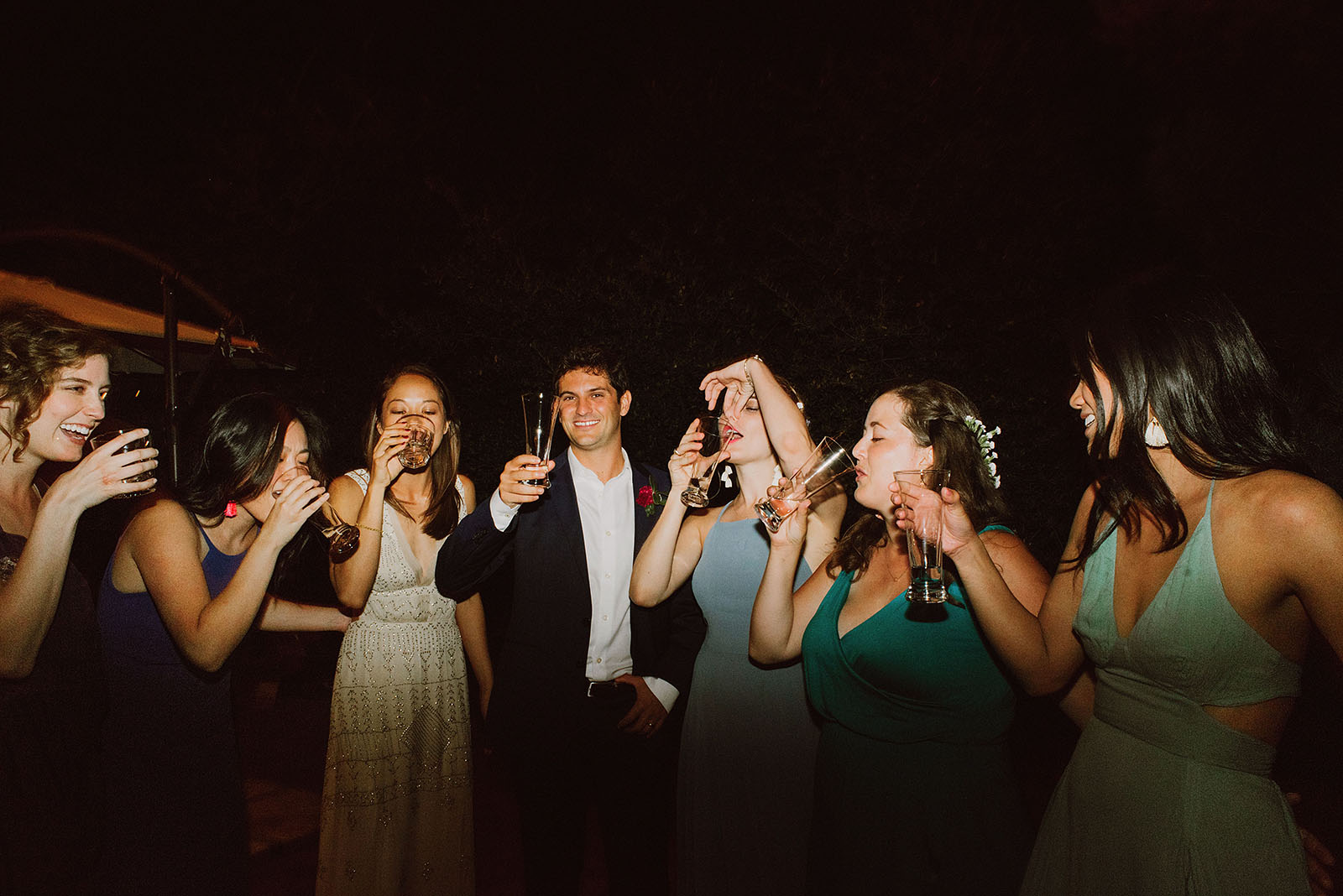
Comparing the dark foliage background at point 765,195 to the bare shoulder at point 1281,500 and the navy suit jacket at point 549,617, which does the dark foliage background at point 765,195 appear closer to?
the navy suit jacket at point 549,617

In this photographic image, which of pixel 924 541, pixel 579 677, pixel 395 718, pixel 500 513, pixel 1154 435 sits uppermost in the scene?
pixel 1154 435

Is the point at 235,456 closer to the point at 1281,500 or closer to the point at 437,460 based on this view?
the point at 437,460

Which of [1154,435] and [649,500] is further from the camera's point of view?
[649,500]

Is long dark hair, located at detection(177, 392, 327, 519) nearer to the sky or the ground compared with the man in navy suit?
A: nearer to the sky

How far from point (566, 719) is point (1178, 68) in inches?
262

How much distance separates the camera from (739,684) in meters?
2.84

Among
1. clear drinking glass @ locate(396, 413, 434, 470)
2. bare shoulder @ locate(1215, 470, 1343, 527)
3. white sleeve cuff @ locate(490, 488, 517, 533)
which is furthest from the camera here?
clear drinking glass @ locate(396, 413, 434, 470)

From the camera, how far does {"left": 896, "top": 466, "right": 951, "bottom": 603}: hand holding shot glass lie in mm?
2055

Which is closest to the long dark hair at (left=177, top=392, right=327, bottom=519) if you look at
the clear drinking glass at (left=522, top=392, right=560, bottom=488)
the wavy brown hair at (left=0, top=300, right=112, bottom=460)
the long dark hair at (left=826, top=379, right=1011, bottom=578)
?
the wavy brown hair at (left=0, top=300, right=112, bottom=460)

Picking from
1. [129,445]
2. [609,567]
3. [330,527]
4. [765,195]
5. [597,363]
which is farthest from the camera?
[765,195]

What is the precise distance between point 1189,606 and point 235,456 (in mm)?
2804

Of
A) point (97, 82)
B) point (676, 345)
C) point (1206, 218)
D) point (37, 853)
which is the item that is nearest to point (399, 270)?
point (676, 345)

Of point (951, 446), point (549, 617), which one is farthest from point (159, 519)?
point (951, 446)

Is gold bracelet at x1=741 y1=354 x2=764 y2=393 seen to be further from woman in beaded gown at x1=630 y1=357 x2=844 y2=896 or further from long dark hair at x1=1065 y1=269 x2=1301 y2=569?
long dark hair at x1=1065 y1=269 x2=1301 y2=569
